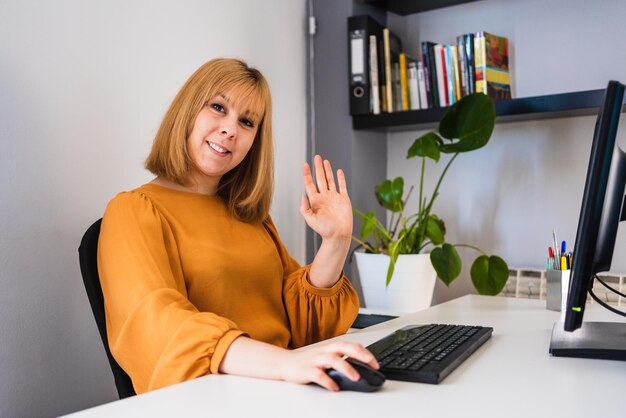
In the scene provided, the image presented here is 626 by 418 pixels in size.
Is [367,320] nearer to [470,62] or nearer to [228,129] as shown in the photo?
[228,129]

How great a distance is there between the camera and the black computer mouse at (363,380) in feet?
2.54

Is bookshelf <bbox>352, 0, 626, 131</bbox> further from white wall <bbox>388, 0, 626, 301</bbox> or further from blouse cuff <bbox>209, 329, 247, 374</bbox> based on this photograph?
blouse cuff <bbox>209, 329, 247, 374</bbox>

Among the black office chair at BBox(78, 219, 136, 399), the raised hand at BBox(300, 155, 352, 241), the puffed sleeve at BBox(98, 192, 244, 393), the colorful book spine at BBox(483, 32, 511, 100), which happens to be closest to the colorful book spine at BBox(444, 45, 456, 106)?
the colorful book spine at BBox(483, 32, 511, 100)

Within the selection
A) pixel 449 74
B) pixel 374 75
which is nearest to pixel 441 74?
pixel 449 74

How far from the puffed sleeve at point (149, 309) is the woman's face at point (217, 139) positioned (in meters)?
0.22

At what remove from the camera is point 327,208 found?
1.41 meters

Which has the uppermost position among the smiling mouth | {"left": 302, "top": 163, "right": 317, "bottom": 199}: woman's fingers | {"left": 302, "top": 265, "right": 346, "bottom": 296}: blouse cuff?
the smiling mouth

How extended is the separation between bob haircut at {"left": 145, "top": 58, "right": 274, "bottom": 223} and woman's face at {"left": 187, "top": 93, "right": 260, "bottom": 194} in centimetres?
1

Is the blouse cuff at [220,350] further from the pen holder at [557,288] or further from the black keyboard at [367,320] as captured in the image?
the pen holder at [557,288]

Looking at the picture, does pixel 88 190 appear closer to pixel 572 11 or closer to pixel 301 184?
pixel 301 184

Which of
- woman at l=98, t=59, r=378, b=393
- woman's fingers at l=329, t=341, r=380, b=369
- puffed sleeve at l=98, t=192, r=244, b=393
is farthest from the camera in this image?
woman at l=98, t=59, r=378, b=393

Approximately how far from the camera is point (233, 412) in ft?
2.31

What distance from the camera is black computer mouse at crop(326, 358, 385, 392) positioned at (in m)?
0.77

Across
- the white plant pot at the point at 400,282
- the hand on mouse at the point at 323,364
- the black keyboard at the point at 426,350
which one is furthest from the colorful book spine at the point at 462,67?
the hand on mouse at the point at 323,364
